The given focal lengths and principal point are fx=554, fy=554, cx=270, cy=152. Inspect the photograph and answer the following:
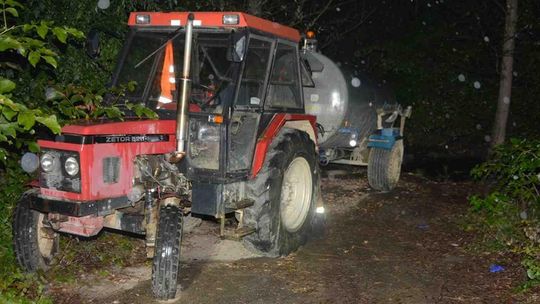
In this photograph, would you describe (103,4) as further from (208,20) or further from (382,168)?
(382,168)

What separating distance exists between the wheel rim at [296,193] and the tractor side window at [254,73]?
97 cm

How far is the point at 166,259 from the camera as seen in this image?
4590 millimetres

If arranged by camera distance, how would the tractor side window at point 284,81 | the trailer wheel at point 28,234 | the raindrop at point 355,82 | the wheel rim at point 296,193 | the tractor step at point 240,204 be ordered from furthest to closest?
the raindrop at point 355,82 → the wheel rim at point 296,193 → the tractor side window at point 284,81 → the tractor step at point 240,204 → the trailer wheel at point 28,234

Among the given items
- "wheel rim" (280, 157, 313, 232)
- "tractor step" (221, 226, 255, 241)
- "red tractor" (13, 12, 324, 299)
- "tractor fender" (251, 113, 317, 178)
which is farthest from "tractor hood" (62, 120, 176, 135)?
"wheel rim" (280, 157, 313, 232)

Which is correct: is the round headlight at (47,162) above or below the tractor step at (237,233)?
above

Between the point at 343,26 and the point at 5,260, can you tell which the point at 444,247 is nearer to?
the point at 5,260

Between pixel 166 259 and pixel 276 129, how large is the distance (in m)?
1.83

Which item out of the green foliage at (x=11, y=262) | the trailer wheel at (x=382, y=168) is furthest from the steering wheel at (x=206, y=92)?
the trailer wheel at (x=382, y=168)

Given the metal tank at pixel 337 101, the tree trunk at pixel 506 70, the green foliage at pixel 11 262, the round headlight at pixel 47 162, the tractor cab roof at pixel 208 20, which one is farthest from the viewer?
the tree trunk at pixel 506 70

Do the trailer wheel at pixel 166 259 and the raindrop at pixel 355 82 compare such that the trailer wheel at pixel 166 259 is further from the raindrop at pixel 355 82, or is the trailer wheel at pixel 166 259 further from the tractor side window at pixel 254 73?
the raindrop at pixel 355 82

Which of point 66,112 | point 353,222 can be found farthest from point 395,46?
point 66,112

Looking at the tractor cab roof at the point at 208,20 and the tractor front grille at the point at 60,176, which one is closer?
the tractor front grille at the point at 60,176

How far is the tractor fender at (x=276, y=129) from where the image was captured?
548cm

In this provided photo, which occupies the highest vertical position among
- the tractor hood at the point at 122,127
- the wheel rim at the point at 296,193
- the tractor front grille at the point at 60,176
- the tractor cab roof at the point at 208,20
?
the tractor cab roof at the point at 208,20
